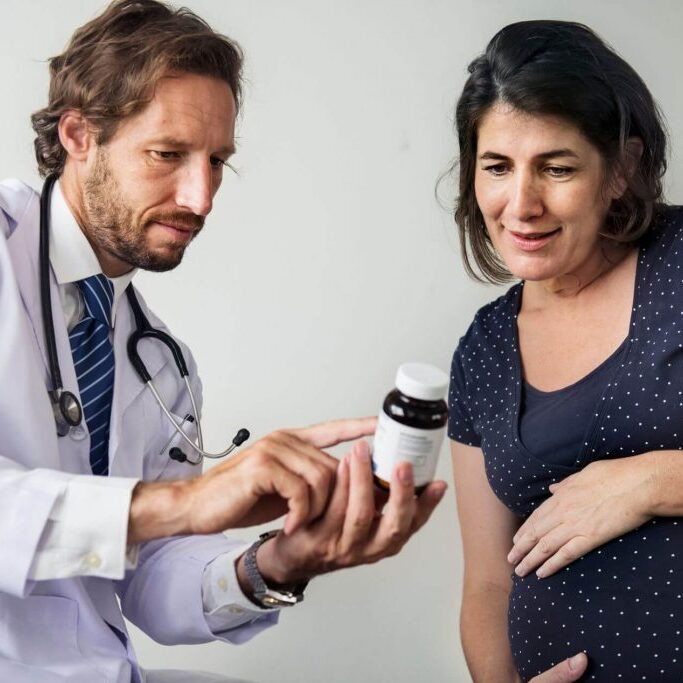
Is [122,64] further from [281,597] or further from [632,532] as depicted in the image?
[632,532]

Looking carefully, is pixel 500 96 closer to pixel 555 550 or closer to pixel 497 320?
pixel 497 320

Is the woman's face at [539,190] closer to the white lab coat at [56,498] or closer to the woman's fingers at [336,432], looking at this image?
the woman's fingers at [336,432]

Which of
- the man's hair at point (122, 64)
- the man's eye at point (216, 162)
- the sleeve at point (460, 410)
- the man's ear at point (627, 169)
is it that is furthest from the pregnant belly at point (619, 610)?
the man's hair at point (122, 64)

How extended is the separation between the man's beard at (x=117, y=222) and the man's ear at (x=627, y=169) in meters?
0.70

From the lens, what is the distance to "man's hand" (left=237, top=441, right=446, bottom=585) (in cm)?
117

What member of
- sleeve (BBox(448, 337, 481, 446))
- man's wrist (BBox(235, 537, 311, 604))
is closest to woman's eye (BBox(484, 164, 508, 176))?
sleeve (BBox(448, 337, 481, 446))

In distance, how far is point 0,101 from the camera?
2211 mm

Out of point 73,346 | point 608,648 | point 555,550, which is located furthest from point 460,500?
point 73,346

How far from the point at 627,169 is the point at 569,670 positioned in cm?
80

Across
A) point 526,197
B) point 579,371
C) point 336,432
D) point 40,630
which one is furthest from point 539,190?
point 40,630

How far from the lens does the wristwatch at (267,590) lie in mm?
1478

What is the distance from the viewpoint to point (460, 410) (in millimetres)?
1883

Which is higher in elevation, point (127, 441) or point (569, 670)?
point (127, 441)

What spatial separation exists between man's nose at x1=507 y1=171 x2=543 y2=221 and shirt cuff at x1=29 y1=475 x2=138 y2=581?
0.76 meters
